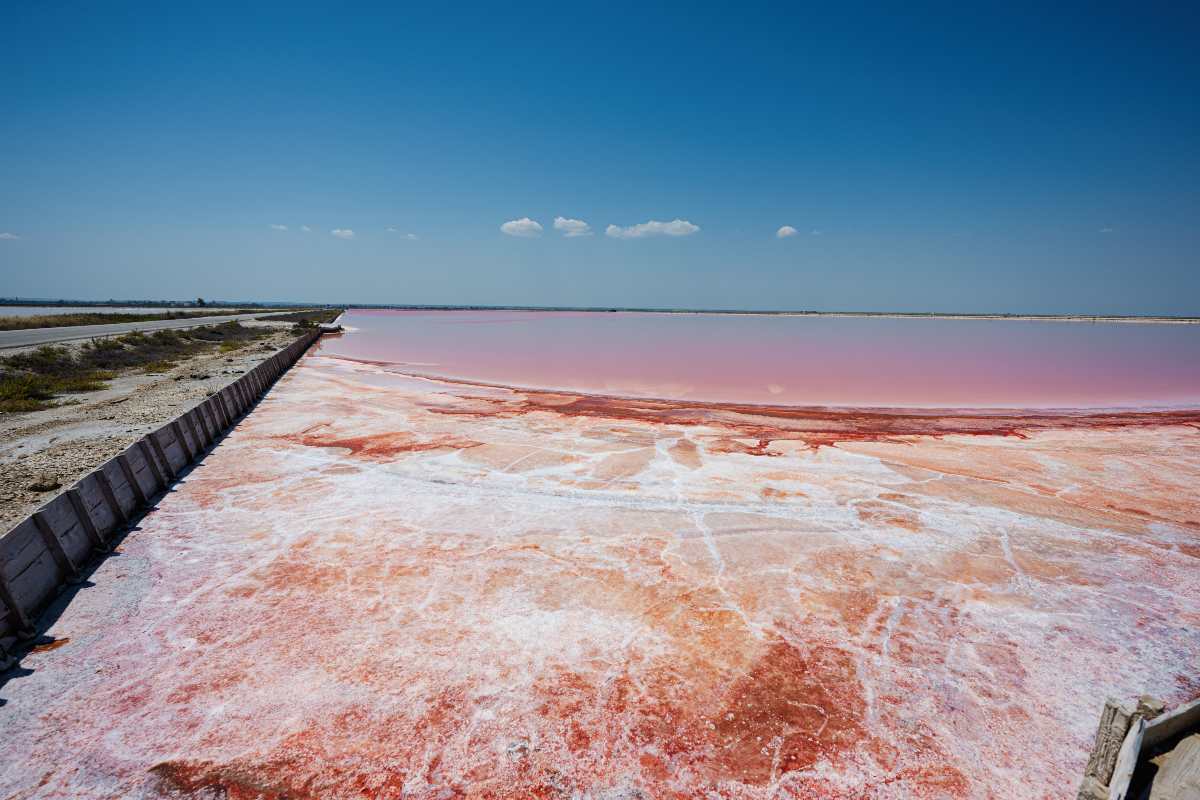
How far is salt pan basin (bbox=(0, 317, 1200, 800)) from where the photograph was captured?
12.2 ft

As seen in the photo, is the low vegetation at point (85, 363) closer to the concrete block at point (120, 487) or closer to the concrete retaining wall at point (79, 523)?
the concrete retaining wall at point (79, 523)

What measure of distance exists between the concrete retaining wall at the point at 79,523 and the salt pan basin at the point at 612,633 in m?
0.35

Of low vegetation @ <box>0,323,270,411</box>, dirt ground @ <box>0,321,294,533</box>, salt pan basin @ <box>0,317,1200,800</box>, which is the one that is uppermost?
low vegetation @ <box>0,323,270,411</box>

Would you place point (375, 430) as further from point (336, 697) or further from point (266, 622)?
point (336, 697)

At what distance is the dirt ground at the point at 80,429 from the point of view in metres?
7.87

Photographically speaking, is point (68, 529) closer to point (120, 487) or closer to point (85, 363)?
point (120, 487)

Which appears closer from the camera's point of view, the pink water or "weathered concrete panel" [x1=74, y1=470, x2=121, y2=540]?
"weathered concrete panel" [x1=74, y1=470, x2=121, y2=540]

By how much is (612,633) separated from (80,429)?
1353 centimetres

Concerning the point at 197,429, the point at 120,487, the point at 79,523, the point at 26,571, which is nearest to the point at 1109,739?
the point at 26,571

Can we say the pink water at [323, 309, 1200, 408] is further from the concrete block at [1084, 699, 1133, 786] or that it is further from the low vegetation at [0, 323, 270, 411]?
the concrete block at [1084, 699, 1133, 786]

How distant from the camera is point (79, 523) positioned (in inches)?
242

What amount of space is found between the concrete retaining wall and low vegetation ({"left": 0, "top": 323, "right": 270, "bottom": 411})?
8.17 m

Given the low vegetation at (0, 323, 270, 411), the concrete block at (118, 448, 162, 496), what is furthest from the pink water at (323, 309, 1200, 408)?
the concrete block at (118, 448, 162, 496)

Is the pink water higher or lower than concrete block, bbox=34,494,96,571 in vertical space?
higher
